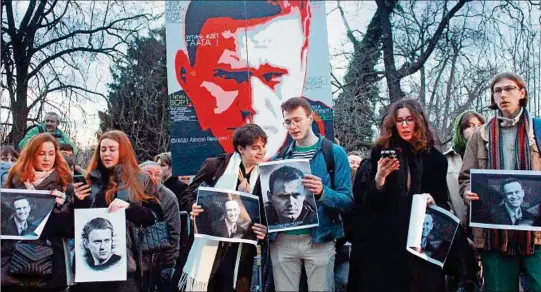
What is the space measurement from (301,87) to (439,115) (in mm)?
3173

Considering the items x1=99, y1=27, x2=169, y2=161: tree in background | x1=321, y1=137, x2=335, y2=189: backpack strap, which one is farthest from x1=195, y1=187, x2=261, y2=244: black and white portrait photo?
x1=99, y1=27, x2=169, y2=161: tree in background

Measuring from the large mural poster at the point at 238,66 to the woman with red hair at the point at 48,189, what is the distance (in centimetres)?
430

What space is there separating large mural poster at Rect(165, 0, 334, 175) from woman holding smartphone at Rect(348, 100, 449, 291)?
4.78m

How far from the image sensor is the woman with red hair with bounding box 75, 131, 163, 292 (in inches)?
158

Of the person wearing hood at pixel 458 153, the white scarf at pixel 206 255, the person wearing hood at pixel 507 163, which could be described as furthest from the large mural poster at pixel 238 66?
the person wearing hood at pixel 507 163

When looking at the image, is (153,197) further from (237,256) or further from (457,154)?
(457,154)

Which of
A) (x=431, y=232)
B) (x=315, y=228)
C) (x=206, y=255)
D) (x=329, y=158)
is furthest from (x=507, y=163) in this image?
(x=206, y=255)

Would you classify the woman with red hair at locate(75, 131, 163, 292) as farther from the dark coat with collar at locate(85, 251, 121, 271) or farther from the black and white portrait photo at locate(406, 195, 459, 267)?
the black and white portrait photo at locate(406, 195, 459, 267)

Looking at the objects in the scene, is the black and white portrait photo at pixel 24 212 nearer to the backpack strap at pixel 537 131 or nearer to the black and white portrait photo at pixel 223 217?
the black and white portrait photo at pixel 223 217

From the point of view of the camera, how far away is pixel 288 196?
3715 millimetres

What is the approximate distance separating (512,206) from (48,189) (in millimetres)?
3019

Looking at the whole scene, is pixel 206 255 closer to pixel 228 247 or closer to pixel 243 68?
pixel 228 247

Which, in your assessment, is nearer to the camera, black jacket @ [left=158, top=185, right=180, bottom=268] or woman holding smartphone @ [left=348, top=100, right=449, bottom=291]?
woman holding smartphone @ [left=348, top=100, right=449, bottom=291]

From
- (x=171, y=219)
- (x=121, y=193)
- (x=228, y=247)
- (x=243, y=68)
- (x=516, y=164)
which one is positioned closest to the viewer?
(x=516, y=164)
